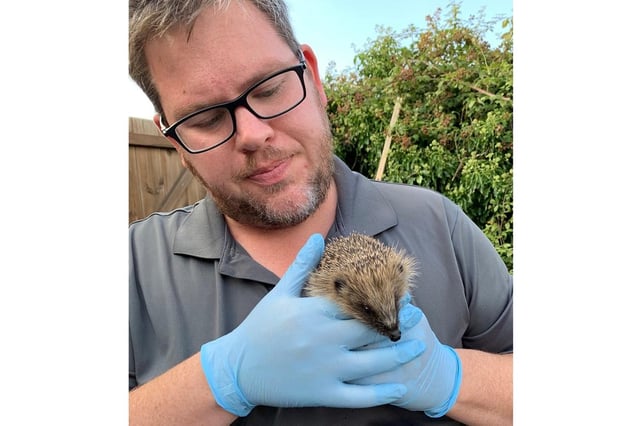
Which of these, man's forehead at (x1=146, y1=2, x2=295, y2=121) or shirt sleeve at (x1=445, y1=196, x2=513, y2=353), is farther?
shirt sleeve at (x1=445, y1=196, x2=513, y2=353)

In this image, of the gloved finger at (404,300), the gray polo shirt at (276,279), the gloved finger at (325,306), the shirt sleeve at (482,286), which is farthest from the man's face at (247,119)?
the shirt sleeve at (482,286)

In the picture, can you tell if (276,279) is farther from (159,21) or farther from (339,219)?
(159,21)

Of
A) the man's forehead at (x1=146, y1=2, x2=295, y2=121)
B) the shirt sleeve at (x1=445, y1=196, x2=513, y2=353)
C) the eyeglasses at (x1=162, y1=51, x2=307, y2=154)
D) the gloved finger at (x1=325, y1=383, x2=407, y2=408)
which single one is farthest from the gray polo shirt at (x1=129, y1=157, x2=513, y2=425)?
the man's forehead at (x1=146, y1=2, x2=295, y2=121)

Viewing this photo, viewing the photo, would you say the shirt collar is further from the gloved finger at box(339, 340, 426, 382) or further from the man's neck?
the gloved finger at box(339, 340, 426, 382)

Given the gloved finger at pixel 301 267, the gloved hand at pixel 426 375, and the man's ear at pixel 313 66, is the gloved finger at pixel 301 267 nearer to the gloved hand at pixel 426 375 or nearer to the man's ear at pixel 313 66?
the gloved hand at pixel 426 375

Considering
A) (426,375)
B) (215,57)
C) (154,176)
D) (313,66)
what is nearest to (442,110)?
(313,66)

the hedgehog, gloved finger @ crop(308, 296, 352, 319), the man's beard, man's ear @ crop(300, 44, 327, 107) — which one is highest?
man's ear @ crop(300, 44, 327, 107)
